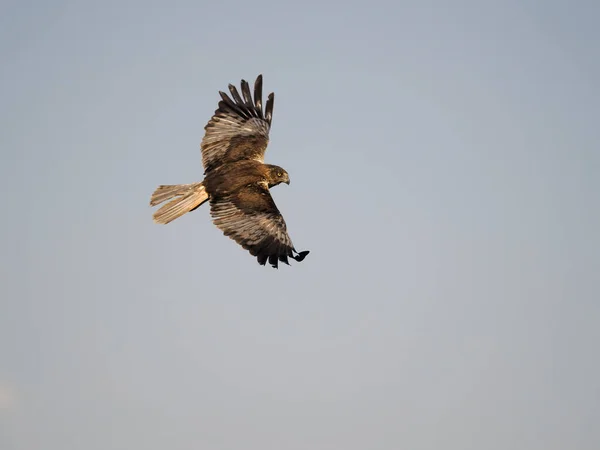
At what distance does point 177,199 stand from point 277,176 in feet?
7.26

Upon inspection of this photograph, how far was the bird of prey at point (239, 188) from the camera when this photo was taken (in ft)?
59.1

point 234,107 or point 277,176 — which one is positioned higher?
point 234,107

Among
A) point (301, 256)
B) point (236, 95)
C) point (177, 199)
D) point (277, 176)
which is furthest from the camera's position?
point (236, 95)

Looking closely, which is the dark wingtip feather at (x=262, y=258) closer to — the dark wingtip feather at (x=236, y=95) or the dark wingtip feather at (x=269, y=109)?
the dark wingtip feather at (x=269, y=109)

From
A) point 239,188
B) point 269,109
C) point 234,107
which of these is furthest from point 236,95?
point 239,188

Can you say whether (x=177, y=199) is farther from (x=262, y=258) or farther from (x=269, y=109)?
(x=269, y=109)

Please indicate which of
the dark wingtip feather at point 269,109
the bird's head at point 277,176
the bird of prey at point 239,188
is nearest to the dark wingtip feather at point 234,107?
the bird of prey at point 239,188

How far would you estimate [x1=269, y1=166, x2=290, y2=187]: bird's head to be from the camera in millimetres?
19328

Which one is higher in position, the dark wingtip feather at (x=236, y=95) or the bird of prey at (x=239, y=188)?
the dark wingtip feather at (x=236, y=95)

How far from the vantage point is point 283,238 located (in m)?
18.0

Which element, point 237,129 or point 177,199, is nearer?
point 177,199

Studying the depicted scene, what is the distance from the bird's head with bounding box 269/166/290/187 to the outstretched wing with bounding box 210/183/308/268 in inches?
14.6

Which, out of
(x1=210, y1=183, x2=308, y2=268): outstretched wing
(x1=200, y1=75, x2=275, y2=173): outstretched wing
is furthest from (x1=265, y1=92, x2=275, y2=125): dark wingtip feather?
(x1=210, y1=183, x2=308, y2=268): outstretched wing

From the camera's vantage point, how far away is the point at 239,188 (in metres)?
18.8
